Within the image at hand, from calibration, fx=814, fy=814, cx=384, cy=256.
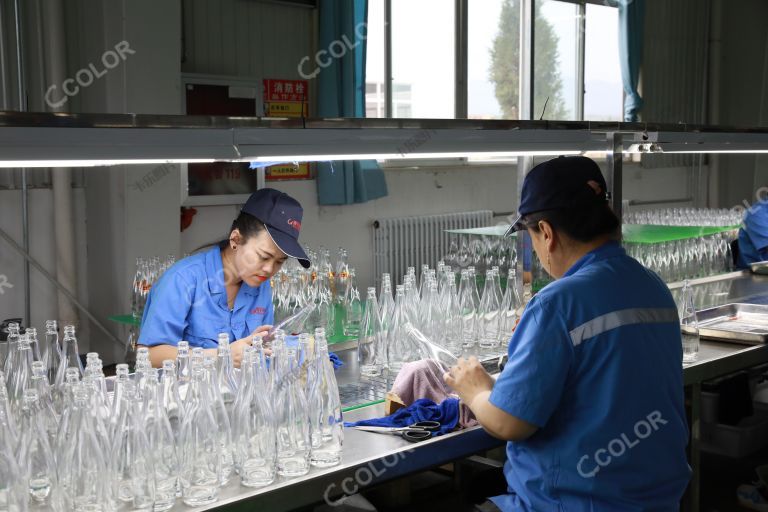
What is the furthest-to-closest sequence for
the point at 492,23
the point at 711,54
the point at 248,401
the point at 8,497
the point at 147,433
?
the point at 711,54, the point at 492,23, the point at 248,401, the point at 147,433, the point at 8,497

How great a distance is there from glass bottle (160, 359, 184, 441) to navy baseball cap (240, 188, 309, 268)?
0.88 meters

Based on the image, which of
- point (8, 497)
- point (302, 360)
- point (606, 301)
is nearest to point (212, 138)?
point (302, 360)

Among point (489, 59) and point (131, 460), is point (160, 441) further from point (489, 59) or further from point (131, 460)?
point (489, 59)

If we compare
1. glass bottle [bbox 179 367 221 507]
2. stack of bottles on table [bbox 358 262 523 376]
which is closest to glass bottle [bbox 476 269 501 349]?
stack of bottles on table [bbox 358 262 523 376]

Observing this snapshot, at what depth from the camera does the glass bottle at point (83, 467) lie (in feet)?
4.99

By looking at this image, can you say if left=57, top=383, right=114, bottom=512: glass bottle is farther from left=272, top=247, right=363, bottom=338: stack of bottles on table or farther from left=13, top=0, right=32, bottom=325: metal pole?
left=13, top=0, right=32, bottom=325: metal pole

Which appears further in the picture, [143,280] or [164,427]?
[143,280]

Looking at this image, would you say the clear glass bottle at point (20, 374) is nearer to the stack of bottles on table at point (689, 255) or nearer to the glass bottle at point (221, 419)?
the glass bottle at point (221, 419)

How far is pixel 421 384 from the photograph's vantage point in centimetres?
215

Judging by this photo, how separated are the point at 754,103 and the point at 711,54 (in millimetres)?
763

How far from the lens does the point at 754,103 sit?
374 inches

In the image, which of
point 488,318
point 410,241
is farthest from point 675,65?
point 488,318

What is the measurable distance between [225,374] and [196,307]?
945 millimetres

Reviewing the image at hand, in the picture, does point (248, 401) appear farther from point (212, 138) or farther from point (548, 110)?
point (548, 110)
